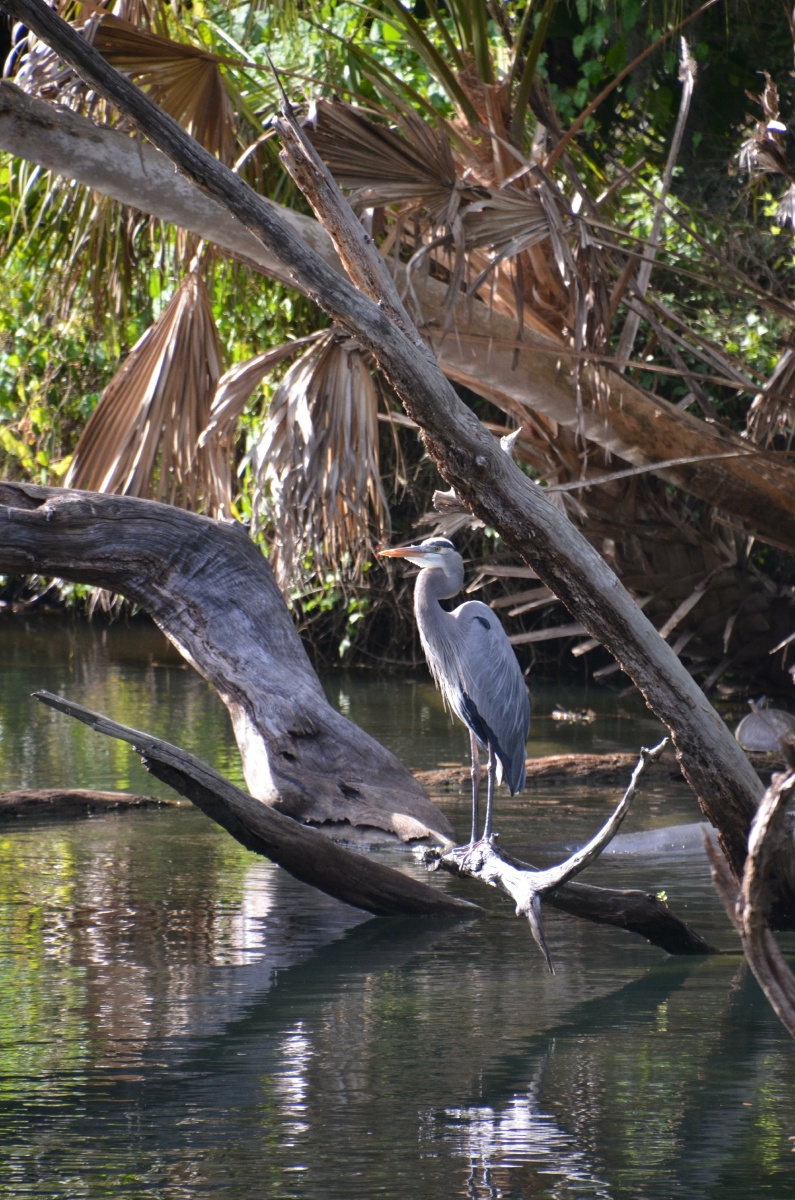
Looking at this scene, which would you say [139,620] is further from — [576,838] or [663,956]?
[663,956]

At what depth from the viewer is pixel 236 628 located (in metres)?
5.36

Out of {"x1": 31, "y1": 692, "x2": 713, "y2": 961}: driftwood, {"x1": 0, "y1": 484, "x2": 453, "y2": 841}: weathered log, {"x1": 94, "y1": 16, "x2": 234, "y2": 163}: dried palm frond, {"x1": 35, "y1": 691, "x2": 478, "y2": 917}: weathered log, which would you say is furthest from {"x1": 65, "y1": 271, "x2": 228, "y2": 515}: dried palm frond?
{"x1": 31, "y1": 692, "x2": 713, "y2": 961}: driftwood

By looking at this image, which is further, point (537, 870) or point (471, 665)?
point (471, 665)

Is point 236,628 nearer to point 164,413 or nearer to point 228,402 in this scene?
point 228,402

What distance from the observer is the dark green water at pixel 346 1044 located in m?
2.81

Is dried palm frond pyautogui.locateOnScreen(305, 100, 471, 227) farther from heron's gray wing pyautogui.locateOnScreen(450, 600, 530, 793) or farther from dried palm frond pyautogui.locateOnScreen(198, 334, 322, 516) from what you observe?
heron's gray wing pyautogui.locateOnScreen(450, 600, 530, 793)

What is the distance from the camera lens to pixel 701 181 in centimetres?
930

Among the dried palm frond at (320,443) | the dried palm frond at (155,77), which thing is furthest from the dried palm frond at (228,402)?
the dried palm frond at (155,77)

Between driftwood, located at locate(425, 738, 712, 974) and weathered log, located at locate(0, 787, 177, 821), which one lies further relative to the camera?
weathered log, located at locate(0, 787, 177, 821)

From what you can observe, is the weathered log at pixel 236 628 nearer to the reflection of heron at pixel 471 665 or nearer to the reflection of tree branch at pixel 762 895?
the reflection of heron at pixel 471 665

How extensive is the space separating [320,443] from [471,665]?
1508mm

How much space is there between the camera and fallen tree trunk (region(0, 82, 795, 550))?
5621 mm

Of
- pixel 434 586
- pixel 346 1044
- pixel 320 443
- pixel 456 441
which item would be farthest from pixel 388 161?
pixel 346 1044

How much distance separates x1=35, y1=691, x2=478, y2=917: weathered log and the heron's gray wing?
55 cm
